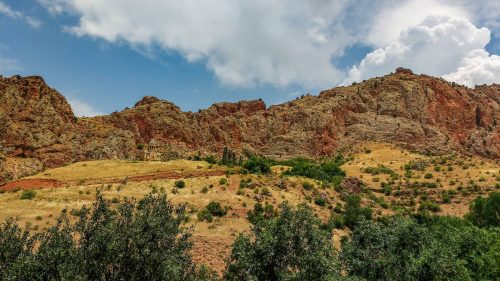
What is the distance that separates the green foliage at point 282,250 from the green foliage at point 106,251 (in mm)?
2622

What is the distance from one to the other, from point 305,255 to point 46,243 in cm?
1047

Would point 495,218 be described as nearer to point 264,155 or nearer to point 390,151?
point 390,151

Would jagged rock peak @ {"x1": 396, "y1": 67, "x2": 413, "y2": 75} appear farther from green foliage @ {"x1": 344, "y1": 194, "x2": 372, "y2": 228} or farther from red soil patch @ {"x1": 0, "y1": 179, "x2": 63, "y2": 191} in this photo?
red soil patch @ {"x1": 0, "y1": 179, "x2": 63, "y2": 191}

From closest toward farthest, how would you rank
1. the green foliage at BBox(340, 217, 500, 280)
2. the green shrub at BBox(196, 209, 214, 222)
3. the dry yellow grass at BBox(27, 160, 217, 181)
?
the green foliage at BBox(340, 217, 500, 280) → the green shrub at BBox(196, 209, 214, 222) → the dry yellow grass at BBox(27, 160, 217, 181)

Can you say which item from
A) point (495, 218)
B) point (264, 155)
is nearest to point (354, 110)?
point (264, 155)

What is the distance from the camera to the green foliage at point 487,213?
44781 millimetres

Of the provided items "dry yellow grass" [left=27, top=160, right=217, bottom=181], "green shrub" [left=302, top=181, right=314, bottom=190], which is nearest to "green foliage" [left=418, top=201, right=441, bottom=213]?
"green shrub" [left=302, top=181, right=314, bottom=190]

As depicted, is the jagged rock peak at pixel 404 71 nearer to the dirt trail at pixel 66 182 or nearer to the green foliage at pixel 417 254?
the dirt trail at pixel 66 182

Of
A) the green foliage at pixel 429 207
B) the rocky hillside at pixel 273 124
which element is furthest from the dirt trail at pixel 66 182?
the green foliage at pixel 429 207

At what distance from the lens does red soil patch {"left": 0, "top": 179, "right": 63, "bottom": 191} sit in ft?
165

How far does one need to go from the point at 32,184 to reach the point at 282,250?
43489 mm

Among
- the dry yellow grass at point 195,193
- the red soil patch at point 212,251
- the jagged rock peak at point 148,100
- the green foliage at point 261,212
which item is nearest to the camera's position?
the red soil patch at point 212,251

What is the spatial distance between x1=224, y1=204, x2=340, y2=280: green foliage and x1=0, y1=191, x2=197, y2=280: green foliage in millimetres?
2622

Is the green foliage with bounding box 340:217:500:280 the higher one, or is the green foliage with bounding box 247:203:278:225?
the green foliage with bounding box 247:203:278:225
